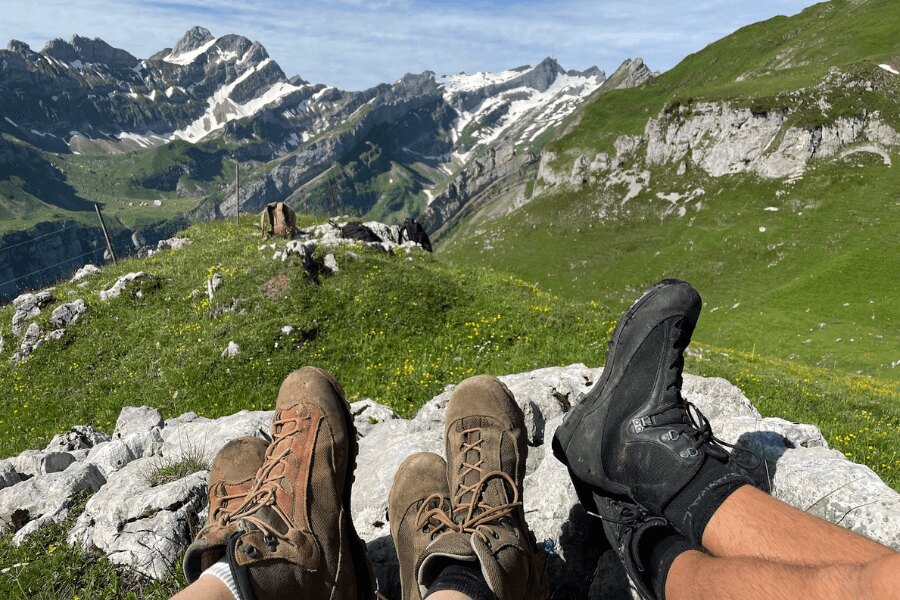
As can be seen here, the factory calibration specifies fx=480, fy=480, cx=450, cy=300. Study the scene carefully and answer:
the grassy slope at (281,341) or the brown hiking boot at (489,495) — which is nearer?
the brown hiking boot at (489,495)

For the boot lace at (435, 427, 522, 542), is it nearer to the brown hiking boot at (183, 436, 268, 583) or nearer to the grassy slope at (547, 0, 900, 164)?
the brown hiking boot at (183, 436, 268, 583)

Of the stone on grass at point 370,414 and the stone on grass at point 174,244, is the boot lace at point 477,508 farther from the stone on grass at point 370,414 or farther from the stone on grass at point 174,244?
the stone on grass at point 174,244

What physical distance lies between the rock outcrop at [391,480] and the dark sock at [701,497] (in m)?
0.84

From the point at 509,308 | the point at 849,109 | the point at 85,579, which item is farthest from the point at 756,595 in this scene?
the point at 849,109

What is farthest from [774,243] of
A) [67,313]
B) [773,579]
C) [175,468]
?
[175,468]

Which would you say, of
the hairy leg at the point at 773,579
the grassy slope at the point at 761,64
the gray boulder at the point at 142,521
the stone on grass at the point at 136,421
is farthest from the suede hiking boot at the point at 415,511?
the grassy slope at the point at 761,64

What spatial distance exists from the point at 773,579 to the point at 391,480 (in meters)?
3.87

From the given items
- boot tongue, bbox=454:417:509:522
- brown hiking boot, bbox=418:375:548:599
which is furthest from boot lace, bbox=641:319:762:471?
boot tongue, bbox=454:417:509:522

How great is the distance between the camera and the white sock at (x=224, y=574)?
338 centimetres

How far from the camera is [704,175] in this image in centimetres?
9219

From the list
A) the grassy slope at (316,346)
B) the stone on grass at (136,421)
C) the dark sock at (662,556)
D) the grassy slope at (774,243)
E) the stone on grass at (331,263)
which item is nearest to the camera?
the dark sock at (662,556)

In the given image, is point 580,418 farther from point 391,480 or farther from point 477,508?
point 391,480

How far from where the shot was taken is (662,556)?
3576mm

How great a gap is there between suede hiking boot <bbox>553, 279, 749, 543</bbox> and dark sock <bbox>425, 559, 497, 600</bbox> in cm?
135
